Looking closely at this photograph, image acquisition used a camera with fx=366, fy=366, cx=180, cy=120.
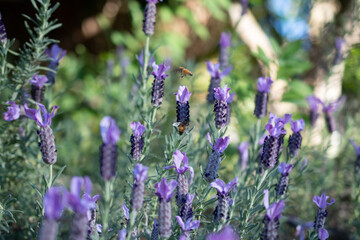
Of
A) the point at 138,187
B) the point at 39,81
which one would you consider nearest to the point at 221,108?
the point at 138,187

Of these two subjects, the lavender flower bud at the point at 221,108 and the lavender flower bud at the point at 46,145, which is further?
the lavender flower bud at the point at 221,108

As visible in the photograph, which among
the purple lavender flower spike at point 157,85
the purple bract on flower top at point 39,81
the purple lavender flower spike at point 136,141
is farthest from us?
the purple bract on flower top at point 39,81

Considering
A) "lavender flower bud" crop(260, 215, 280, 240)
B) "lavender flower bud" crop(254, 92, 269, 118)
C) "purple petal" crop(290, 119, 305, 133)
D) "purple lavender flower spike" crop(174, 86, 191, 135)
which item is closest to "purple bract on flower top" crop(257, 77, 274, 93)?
"lavender flower bud" crop(254, 92, 269, 118)

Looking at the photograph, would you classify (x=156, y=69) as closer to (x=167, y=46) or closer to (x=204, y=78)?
(x=167, y=46)

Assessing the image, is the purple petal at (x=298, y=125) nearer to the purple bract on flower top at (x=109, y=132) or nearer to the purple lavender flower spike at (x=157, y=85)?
the purple lavender flower spike at (x=157, y=85)

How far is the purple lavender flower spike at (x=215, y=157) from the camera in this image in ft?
4.01

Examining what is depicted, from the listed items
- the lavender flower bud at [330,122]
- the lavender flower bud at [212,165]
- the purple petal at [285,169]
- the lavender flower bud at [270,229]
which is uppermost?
the lavender flower bud at [330,122]

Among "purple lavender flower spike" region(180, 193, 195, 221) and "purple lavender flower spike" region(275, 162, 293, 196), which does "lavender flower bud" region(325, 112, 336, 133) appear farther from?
"purple lavender flower spike" region(180, 193, 195, 221)

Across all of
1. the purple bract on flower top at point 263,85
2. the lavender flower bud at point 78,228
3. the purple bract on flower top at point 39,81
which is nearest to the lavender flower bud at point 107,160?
the lavender flower bud at point 78,228

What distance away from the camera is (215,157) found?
123cm

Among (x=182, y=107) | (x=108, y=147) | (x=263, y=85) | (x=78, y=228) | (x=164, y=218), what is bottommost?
(x=78, y=228)

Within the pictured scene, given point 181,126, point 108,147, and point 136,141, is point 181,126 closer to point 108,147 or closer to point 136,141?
point 136,141

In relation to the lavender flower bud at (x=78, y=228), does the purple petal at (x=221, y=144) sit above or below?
above

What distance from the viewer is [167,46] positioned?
372 cm
